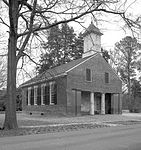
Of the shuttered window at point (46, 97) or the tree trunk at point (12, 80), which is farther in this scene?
the shuttered window at point (46, 97)

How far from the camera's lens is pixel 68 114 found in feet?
100

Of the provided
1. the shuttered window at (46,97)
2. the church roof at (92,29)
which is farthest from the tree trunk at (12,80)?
the shuttered window at (46,97)

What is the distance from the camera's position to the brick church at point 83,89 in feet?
102

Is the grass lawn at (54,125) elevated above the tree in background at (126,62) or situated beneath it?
situated beneath

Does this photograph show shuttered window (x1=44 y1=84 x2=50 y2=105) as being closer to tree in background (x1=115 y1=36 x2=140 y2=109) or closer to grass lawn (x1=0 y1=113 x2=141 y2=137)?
grass lawn (x1=0 y1=113 x2=141 y2=137)

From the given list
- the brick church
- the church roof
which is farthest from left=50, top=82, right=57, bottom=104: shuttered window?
the church roof

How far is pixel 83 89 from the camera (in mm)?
32781

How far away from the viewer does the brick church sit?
1230 inches

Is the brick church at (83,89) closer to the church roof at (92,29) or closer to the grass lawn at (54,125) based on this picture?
the grass lawn at (54,125)

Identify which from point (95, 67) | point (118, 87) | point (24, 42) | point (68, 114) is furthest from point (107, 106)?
point (24, 42)

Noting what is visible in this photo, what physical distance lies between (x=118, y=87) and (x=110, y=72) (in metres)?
2.54

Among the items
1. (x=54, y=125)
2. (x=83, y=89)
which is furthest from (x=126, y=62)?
(x=54, y=125)

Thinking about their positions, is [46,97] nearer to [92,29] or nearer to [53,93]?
[53,93]

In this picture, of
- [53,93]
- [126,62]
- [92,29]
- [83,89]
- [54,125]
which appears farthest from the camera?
[126,62]
